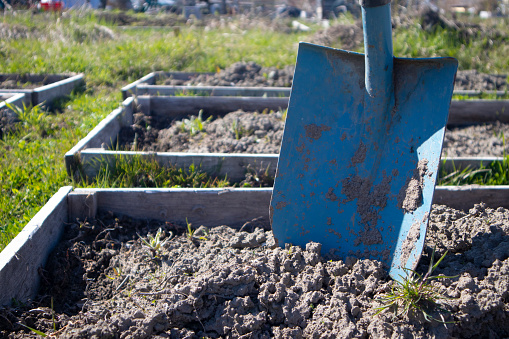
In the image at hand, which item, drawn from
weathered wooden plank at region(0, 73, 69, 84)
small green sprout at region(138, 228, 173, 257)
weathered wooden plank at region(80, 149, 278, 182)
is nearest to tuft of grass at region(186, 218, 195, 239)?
small green sprout at region(138, 228, 173, 257)

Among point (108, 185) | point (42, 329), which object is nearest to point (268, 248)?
point (42, 329)

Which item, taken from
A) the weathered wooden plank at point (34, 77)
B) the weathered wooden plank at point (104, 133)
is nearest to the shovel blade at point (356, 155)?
the weathered wooden plank at point (104, 133)

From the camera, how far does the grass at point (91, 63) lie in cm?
283

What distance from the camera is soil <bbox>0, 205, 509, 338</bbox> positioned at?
5.40 ft

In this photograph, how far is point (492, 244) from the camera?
1984 millimetres

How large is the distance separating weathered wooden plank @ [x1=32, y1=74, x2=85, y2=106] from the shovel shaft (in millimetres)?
3588

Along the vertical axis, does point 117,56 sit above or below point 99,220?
above

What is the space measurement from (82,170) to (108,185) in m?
0.23

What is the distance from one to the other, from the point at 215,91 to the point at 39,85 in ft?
7.46

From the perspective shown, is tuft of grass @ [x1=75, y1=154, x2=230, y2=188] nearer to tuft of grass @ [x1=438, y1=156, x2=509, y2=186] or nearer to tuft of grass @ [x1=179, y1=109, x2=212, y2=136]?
tuft of grass @ [x1=179, y1=109, x2=212, y2=136]

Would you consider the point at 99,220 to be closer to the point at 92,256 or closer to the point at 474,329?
the point at 92,256

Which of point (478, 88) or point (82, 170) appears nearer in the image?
point (82, 170)

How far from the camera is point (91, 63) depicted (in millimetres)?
5914

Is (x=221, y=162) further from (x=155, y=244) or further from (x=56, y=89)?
(x=56, y=89)
